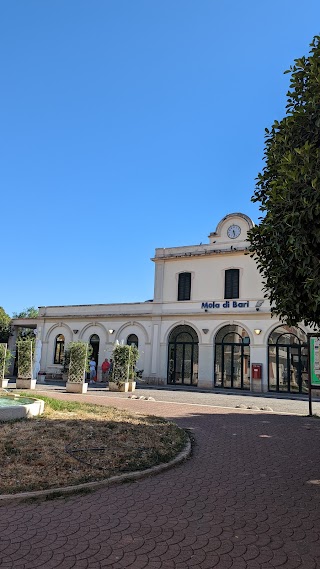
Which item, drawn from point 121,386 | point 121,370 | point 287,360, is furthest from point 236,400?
point 287,360

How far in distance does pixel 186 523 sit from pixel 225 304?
22.0m

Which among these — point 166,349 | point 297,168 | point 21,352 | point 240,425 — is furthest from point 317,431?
point 166,349

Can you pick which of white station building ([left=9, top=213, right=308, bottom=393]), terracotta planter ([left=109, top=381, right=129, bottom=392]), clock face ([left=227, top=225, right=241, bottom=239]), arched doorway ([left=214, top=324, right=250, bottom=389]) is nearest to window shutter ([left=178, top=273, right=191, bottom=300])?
white station building ([left=9, top=213, right=308, bottom=393])

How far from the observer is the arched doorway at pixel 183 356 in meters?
26.3

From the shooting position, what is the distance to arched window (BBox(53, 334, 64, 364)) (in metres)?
30.9

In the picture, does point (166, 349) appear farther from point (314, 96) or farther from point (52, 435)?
point (314, 96)

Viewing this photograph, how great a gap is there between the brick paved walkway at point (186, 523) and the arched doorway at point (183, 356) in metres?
19.4

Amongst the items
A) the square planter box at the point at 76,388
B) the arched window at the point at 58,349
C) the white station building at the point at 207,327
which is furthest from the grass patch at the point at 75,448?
the arched window at the point at 58,349

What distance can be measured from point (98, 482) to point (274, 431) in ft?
19.4

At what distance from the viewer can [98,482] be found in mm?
5281

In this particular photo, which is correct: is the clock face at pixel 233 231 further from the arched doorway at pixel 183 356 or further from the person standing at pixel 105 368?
the person standing at pixel 105 368

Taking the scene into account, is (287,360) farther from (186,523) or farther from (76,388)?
(186,523)

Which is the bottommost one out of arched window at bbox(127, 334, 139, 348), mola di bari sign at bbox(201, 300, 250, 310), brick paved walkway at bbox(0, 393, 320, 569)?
brick paved walkway at bbox(0, 393, 320, 569)

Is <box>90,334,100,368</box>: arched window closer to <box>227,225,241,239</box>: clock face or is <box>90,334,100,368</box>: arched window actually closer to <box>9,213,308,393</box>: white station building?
<box>9,213,308,393</box>: white station building
